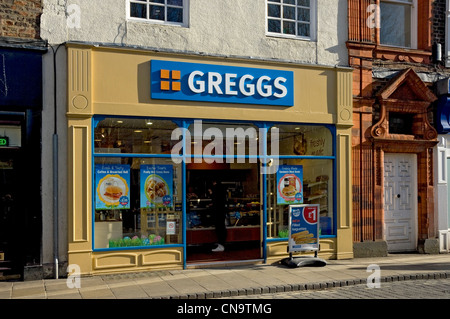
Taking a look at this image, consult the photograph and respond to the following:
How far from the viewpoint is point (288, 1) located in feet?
38.9

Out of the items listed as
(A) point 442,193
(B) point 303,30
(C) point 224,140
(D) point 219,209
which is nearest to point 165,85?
(C) point 224,140

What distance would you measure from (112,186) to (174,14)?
3808mm

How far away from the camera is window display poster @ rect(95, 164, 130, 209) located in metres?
10.0

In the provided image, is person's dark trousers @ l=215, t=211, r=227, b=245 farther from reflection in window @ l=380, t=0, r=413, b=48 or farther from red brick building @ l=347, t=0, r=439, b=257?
reflection in window @ l=380, t=0, r=413, b=48

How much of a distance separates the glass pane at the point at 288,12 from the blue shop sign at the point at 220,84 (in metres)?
1.37

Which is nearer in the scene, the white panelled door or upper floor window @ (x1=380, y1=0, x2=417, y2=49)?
the white panelled door

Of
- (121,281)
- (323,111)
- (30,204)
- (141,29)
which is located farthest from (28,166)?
(323,111)

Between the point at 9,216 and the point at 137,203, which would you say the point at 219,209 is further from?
the point at 9,216

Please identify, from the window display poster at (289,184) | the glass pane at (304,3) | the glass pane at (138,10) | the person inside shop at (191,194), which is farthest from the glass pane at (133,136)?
the glass pane at (304,3)

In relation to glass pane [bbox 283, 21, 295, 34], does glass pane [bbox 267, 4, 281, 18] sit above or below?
above

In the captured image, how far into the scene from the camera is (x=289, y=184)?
11.7 metres

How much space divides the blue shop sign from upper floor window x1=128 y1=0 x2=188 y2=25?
40.0 inches

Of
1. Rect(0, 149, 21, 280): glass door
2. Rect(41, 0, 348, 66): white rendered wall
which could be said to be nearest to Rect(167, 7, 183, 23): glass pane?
Rect(41, 0, 348, 66): white rendered wall

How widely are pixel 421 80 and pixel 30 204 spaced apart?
30.7 feet
